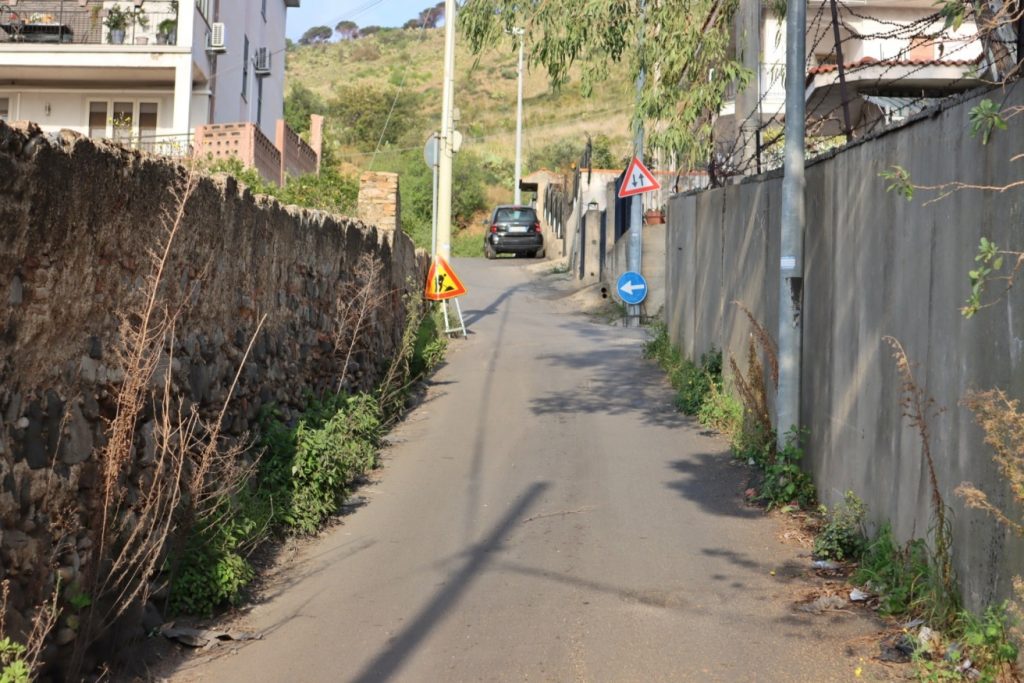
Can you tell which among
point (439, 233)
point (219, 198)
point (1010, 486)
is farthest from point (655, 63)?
point (439, 233)

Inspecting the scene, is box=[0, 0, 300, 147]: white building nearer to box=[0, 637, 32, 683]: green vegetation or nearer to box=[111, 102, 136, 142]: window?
box=[111, 102, 136, 142]: window

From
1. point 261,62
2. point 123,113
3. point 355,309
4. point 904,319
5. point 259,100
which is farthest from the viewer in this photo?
point 259,100

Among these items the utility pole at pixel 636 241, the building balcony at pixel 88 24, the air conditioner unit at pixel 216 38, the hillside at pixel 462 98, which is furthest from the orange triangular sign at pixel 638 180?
the hillside at pixel 462 98

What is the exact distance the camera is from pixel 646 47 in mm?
11391

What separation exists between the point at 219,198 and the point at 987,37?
190 inches

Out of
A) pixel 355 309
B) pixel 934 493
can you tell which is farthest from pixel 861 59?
pixel 934 493

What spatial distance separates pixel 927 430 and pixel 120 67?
73.8 feet

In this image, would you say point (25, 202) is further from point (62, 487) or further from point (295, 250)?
point (295, 250)

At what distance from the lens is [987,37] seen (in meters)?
6.44

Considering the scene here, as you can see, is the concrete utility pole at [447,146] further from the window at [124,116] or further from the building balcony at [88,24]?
the window at [124,116]

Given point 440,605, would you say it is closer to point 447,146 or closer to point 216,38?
point 447,146

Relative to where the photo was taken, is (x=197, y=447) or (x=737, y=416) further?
(x=737, y=416)

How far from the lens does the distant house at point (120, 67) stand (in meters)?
25.1

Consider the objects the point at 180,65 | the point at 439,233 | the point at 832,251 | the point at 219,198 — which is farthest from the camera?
the point at 180,65
